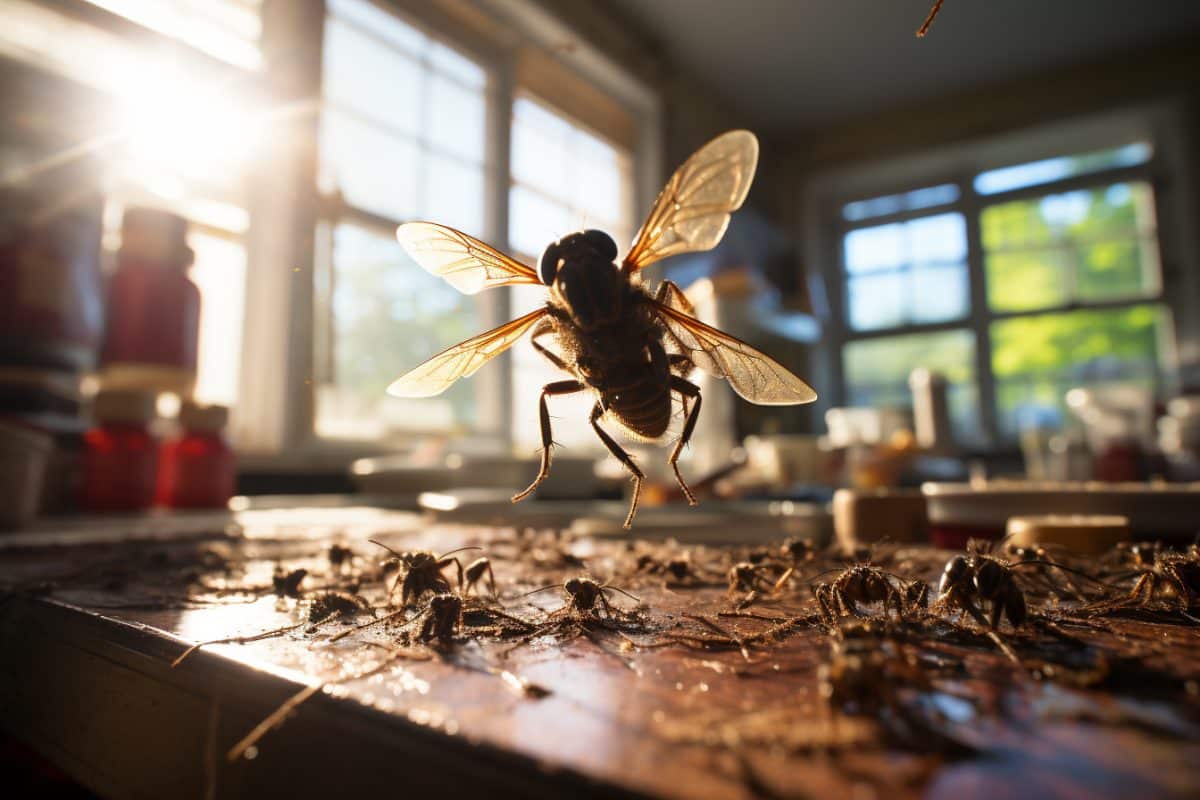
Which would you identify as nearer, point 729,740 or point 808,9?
point 729,740

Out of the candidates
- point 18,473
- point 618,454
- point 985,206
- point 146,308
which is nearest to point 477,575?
point 618,454

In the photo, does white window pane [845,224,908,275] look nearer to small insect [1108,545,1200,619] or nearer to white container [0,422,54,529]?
small insect [1108,545,1200,619]

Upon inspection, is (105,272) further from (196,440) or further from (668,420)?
(668,420)

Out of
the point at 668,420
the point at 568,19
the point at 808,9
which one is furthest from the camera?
the point at 808,9

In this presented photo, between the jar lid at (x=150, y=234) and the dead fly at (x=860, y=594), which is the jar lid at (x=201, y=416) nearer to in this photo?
the jar lid at (x=150, y=234)

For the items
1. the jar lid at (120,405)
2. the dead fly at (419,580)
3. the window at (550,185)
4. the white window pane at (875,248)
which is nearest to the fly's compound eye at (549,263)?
the dead fly at (419,580)

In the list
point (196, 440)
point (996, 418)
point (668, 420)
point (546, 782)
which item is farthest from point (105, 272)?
point (996, 418)

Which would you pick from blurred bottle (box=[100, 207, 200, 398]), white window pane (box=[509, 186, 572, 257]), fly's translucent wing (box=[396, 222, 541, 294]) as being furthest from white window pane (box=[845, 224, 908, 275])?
fly's translucent wing (box=[396, 222, 541, 294])
